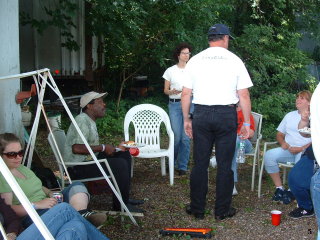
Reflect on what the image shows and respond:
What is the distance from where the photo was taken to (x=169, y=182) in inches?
214

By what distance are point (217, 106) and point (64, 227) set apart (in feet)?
6.00

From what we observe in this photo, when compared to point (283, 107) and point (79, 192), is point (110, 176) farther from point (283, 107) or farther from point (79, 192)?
point (283, 107)

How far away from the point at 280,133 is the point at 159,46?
387 cm

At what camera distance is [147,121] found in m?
5.87

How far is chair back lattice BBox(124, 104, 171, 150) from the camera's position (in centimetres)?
578

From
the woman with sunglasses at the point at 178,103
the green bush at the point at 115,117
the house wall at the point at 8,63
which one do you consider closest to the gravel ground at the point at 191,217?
the woman with sunglasses at the point at 178,103

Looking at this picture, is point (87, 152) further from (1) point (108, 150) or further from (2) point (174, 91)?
(2) point (174, 91)

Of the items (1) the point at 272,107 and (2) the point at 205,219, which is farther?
(1) the point at 272,107

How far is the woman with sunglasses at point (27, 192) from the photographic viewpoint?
10.3 feet

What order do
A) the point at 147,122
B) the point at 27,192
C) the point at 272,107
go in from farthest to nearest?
the point at 272,107, the point at 147,122, the point at 27,192

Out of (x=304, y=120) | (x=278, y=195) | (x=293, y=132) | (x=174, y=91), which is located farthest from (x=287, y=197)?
(x=174, y=91)

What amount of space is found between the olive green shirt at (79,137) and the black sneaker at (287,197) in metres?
1.89

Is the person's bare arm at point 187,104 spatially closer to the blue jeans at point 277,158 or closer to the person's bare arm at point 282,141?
the blue jeans at point 277,158

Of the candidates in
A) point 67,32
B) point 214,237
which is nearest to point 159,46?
point 67,32
